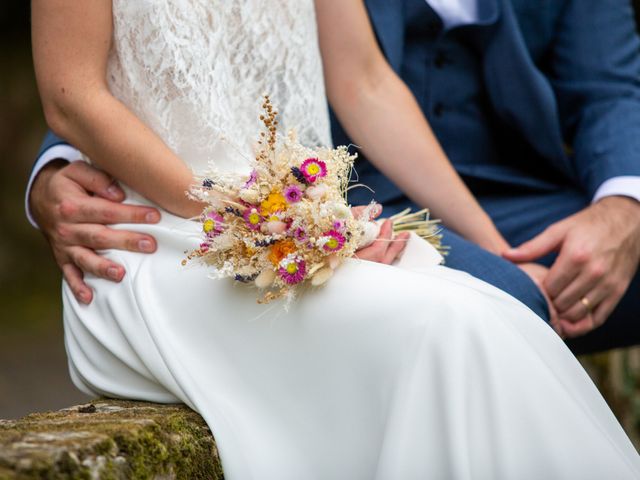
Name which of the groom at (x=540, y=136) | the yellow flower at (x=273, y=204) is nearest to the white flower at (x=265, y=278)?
the yellow flower at (x=273, y=204)

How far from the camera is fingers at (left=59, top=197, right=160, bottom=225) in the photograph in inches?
76.4

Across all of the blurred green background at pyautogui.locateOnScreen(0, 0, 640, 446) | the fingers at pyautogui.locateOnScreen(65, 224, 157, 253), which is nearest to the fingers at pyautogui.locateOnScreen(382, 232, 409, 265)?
the fingers at pyautogui.locateOnScreen(65, 224, 157, 253)

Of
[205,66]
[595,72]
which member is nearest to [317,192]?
[205,66]

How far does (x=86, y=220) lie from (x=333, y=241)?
71 centimetres

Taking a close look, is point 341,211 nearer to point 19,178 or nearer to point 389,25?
point 389,25

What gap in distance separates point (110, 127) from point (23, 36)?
5.53 m

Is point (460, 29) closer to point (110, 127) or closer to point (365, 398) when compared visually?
point (110, 127)

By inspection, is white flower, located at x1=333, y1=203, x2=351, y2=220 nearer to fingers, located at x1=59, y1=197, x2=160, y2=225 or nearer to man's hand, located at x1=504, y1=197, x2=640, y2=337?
fingers, located at x1=59, y1=197, x2=160, y2=225

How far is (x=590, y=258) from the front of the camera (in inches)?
92.1

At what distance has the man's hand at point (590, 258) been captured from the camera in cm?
234

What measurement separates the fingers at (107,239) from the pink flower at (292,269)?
1.45ft

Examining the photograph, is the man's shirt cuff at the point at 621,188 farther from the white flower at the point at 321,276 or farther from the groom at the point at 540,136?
the white flower at the point at 321,276

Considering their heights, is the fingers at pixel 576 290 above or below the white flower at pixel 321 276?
below

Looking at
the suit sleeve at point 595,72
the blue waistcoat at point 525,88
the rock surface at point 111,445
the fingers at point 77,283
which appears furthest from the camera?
the suit sleeve at point 595,72
